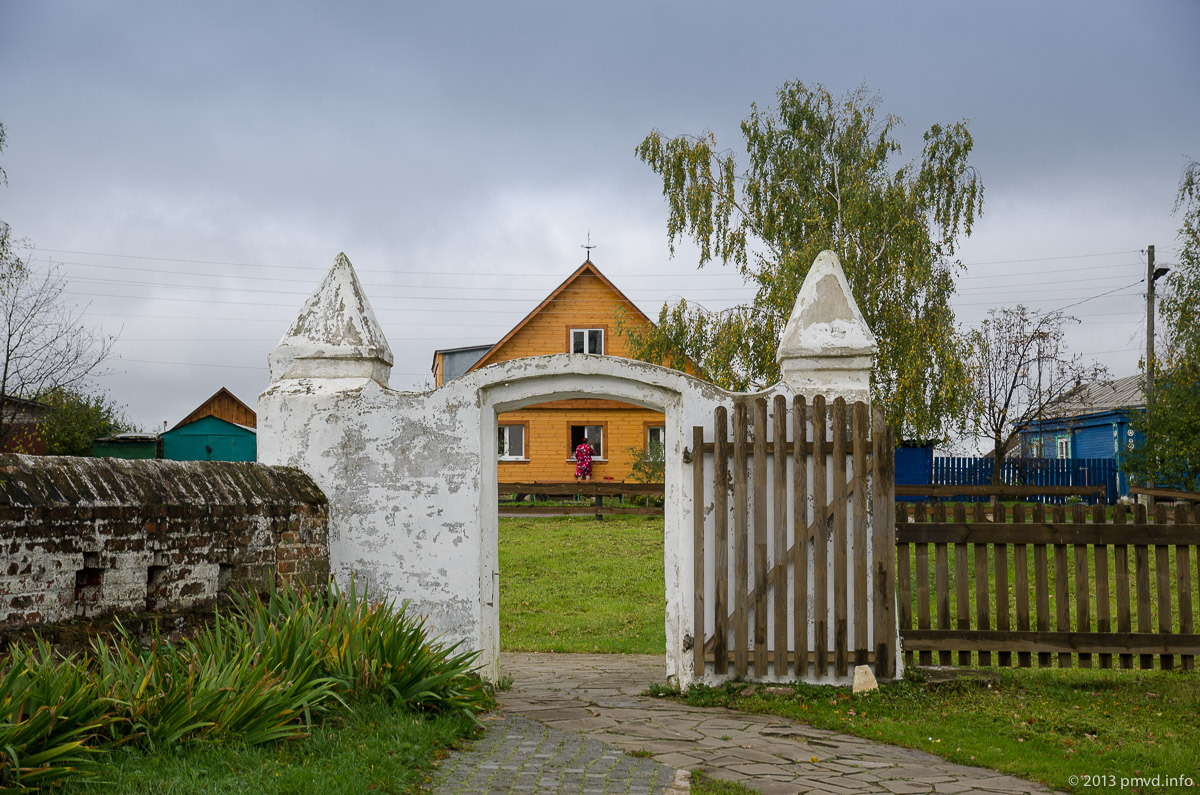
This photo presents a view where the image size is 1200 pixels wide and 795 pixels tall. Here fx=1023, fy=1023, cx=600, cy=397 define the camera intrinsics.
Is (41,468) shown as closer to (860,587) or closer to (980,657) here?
(860,587)

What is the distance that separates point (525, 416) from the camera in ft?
91.9

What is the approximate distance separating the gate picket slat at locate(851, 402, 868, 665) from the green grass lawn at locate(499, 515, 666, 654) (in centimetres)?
331

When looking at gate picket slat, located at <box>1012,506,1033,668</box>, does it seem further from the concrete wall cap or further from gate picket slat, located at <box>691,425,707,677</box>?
gate picket slat, located at <box>691,425,707,677</box>

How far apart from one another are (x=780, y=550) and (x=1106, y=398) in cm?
3280

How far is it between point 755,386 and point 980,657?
13.3 meters

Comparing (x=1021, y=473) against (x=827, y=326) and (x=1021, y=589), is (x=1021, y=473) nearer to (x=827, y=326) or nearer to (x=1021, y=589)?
(x=1021, y=589)

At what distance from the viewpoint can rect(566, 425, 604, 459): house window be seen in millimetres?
27922

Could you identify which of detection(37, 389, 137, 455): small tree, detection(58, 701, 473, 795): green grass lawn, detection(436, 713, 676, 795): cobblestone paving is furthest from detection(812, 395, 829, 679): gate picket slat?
detection(37, 389, 137, 455): small tree

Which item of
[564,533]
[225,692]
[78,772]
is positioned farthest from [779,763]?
[564,533]

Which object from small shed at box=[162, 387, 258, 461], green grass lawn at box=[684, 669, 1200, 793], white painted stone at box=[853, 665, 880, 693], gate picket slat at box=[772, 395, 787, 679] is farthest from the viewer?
small shed at box=[162, 387, 258, 461]

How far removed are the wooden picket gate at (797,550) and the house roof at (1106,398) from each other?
25543mm

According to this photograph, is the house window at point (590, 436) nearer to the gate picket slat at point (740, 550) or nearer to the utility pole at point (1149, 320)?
the utility pole at point (1149, 320)

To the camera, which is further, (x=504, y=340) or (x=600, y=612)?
(x=504, y=340)

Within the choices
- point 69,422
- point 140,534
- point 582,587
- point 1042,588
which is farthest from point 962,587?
point 69,422
